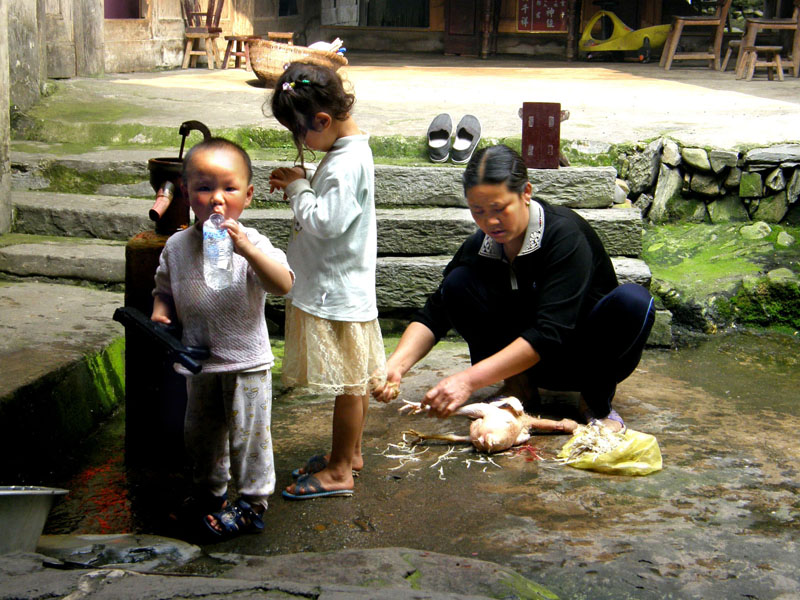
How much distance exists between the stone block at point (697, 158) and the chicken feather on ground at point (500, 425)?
2.84m

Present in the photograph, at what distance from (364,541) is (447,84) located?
24.1 ft

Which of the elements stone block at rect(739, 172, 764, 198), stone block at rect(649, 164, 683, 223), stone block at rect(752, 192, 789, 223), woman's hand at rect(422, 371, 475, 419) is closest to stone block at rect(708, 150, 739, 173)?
stone block at rect(739, 172, 764, 198)

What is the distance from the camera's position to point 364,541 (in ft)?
8.46

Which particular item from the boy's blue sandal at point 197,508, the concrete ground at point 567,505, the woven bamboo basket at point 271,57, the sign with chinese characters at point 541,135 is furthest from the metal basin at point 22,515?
the woven bamboo basket at point 271,57

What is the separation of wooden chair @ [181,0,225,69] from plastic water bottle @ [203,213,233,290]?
9.21 meters

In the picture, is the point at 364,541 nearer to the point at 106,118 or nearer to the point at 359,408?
the point at 359,408

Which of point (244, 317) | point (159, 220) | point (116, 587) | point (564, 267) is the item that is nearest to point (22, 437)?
point (159, 220)

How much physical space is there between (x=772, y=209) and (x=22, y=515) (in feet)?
16.2

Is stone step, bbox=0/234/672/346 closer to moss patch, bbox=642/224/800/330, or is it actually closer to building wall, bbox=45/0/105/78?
moss patch, bbox=642/224/800/330

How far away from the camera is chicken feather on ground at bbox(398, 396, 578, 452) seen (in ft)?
10.4

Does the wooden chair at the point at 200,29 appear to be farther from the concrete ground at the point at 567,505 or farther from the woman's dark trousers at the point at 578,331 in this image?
the woman's dark trousers at the point at 578,331

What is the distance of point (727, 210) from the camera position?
5.68 meters

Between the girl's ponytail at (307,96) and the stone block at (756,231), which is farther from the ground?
the girl's ponytail at (307,96)

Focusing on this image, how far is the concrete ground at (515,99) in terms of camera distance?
6.07 meters
